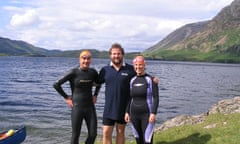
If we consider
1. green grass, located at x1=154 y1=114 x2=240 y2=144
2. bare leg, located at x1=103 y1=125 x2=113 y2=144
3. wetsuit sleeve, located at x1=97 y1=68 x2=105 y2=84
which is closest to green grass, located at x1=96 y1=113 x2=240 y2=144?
green grass, located at x1=154 y1=114 x2=240 y2=144

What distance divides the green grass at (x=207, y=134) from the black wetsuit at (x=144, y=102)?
3.18 metres

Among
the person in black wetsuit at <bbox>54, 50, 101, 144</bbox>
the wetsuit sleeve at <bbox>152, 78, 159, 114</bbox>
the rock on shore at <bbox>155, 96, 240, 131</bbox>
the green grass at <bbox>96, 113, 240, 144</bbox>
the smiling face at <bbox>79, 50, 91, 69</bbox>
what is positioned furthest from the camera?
the rock on shore at <bbox>155, 96, 240, 131</bbox>

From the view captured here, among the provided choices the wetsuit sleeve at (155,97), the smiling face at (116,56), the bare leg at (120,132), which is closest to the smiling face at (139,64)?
the smiling face at (116,56)

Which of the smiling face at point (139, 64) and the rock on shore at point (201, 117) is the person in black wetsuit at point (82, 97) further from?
the rock on shore at point (201, 117)

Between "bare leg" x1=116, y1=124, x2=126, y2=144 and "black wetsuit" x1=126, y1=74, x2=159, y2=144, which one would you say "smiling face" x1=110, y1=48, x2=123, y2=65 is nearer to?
"black wetsuit" x1=126, y1=74, x2=159, y2=144

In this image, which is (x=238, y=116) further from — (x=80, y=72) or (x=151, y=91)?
(x=80, y=72)

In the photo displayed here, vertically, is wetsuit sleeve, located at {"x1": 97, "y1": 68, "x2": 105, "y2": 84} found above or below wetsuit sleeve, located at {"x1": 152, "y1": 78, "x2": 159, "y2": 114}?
above

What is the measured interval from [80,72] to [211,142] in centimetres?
564

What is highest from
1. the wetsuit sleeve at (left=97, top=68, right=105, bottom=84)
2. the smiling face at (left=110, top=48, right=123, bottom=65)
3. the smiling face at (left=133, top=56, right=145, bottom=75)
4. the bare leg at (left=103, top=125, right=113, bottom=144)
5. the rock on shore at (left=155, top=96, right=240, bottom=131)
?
the smiling face at (left=110, top=48, right=123, bottom=65)

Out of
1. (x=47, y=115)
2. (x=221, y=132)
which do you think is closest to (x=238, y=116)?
(x=221, y=132)

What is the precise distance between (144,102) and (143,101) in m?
0.05

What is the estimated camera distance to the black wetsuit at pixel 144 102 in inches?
436

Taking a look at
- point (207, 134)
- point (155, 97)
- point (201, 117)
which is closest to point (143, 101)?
point (155, 97)

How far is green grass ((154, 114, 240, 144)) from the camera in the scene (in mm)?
13427
